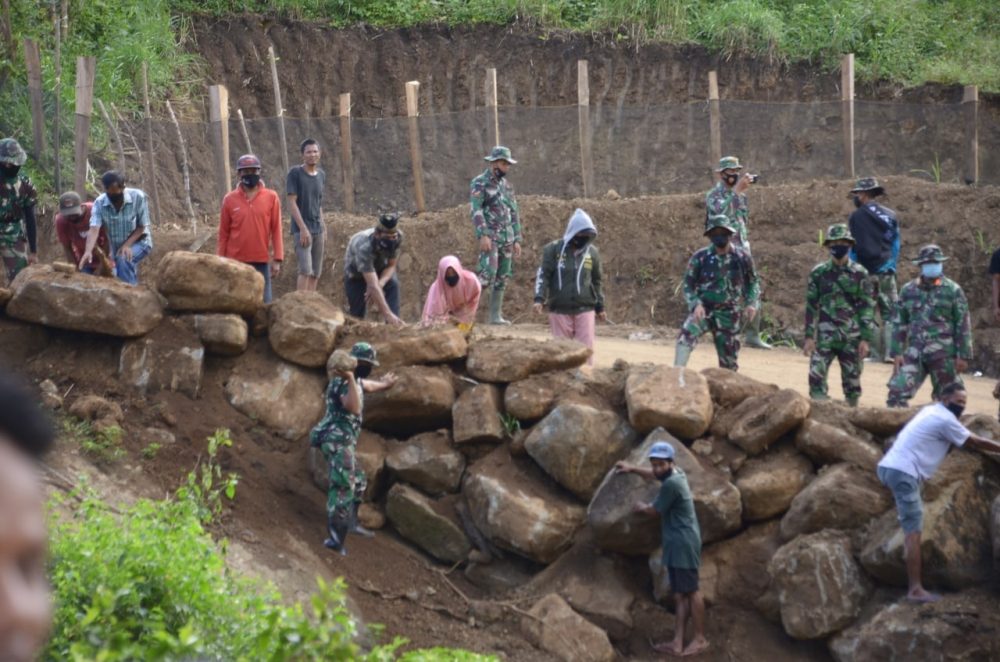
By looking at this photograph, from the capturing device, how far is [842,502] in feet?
34.7

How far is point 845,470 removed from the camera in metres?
10.7

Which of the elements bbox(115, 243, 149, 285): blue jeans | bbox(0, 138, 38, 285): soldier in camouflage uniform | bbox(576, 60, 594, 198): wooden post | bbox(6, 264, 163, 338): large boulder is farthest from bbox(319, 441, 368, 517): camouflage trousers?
bbox(576, 60, 594, 198): wooden post

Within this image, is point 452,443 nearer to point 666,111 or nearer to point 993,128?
point 666,111

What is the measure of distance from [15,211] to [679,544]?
6.87 meters

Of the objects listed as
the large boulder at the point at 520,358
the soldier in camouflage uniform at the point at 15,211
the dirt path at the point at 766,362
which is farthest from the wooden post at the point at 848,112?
the soldier in camouflage uniform at the point at 15,211

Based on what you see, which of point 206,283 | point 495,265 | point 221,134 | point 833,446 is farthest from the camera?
point 221,134

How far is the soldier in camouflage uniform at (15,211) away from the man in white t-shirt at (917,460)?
26.2 ft

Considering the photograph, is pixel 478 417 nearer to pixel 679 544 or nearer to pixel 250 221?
pixel 679 544

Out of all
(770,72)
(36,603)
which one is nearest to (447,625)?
(36,603)

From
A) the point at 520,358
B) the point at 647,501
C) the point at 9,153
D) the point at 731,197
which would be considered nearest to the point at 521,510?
the point at 647,501

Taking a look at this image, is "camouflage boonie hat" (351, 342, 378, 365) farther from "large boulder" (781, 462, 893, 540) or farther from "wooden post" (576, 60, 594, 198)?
"wooden post" (576, 60, 594, 198)

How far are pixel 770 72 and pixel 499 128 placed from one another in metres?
5.81

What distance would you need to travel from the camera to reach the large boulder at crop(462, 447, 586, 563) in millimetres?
11016

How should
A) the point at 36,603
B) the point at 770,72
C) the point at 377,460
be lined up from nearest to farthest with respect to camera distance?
the point at 36,603, the point at 377,460, the point at 770,72
